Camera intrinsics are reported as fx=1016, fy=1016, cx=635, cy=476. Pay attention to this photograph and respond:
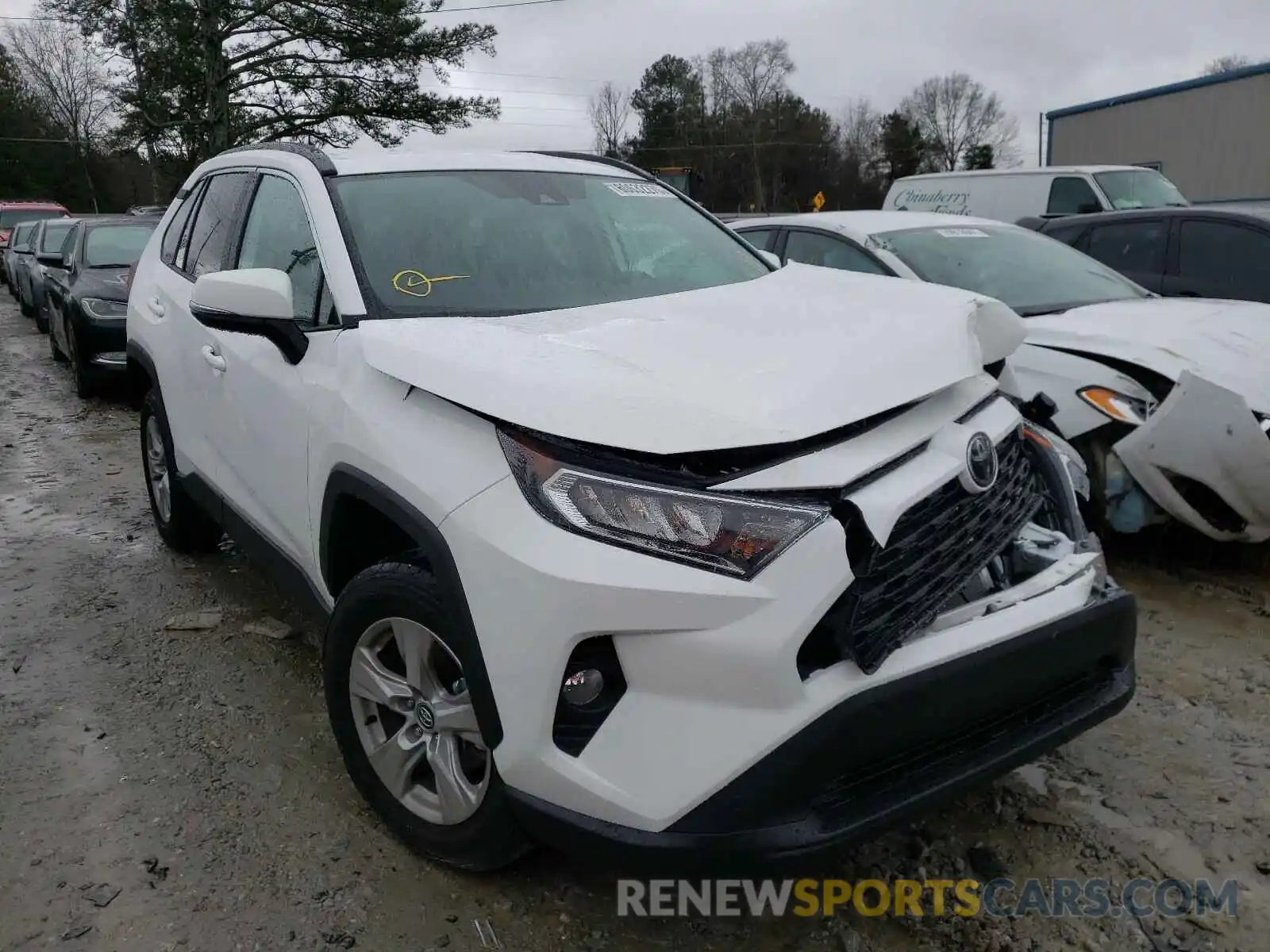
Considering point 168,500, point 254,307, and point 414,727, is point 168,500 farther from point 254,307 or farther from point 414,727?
point 414,727

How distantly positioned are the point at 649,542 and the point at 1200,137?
2357cm

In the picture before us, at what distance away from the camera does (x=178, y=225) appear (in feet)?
15.0

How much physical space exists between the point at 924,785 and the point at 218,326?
2.25 metres

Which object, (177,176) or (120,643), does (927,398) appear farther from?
(177,176)

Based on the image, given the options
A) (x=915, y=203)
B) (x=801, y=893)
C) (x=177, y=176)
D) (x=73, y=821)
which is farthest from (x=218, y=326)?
(x=177, y=176)

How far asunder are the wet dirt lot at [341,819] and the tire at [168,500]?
0.48m

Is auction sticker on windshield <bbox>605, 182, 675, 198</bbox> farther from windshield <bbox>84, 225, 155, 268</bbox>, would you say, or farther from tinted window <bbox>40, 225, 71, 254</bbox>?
tinted window <bbox>40, 225, 71, 254</bbox>

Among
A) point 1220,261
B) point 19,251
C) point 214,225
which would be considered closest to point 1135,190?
point 1220,261

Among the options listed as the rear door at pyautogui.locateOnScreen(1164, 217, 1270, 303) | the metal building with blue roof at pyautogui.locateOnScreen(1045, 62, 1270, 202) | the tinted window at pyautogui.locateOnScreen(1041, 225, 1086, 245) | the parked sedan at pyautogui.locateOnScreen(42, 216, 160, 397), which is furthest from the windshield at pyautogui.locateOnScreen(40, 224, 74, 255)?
the metal building with blue roof at pyautogui.locateOnScreen(1045, 62, 1270, 202)

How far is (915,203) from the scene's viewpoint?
14.8 m

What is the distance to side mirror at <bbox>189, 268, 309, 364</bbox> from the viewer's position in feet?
9.05

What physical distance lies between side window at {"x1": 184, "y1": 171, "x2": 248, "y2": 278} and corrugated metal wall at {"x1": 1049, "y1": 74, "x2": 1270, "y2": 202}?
2073 centimetres

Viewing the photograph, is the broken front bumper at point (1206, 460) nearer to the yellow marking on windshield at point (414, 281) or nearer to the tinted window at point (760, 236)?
the yellow marking on windshield at point (414, 281)

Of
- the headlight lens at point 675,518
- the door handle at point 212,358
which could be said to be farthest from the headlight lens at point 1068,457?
the door handle at point 212,358
